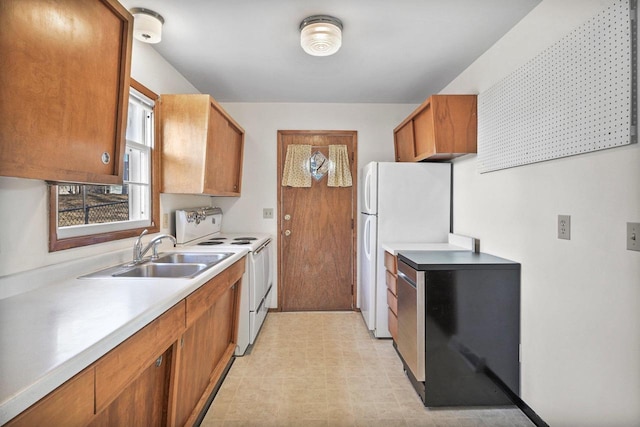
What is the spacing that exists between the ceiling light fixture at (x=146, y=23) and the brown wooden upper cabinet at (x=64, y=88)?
570 mm

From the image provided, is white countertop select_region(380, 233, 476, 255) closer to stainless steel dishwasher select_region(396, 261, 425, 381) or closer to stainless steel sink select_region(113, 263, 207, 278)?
stainless steel dishwasher select_region(396, 261, 425, 381)

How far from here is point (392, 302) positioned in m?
2.72

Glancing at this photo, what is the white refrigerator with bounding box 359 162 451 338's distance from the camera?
2945 millimetres

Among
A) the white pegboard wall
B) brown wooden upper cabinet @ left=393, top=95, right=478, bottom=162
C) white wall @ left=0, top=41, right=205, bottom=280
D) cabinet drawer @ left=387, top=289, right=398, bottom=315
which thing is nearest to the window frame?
white wall @ left=0, top=41, right=205, bottom=280

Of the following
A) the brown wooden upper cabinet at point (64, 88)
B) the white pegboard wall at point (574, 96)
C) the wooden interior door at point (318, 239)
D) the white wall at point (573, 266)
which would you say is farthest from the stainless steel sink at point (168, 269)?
the white pegboard wall at point (574, 96)

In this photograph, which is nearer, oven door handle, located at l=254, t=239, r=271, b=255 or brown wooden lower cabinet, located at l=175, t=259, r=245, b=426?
brown wooden lower cabinet, located at l=175, t=259, r=245, b=426

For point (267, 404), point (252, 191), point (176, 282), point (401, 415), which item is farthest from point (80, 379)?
point (252, 191)

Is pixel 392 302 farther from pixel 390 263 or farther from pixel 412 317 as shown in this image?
pixel 412 317

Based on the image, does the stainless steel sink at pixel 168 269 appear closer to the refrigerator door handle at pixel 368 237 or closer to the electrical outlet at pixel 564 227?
the refrigerator door handle at pixel 368 237

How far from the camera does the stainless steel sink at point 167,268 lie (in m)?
1.69

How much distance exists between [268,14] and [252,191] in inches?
80.4

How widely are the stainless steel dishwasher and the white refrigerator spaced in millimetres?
617

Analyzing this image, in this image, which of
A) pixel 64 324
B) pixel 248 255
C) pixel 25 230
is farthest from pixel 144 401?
pixel 248 255

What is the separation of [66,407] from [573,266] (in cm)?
196
